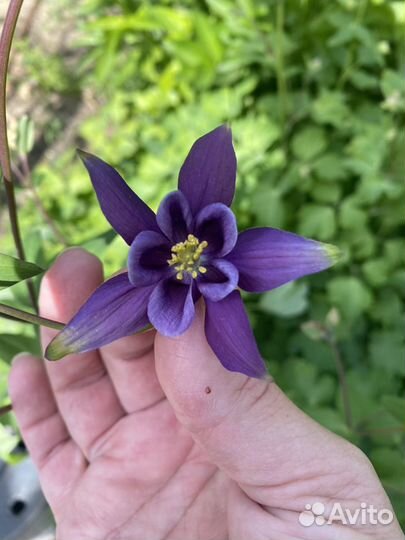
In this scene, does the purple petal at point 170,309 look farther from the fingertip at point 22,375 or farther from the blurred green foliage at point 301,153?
the blurred green foliage at point 301,153

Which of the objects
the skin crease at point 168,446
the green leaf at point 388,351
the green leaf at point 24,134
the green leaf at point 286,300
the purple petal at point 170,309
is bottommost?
the green leaf at point 388,351

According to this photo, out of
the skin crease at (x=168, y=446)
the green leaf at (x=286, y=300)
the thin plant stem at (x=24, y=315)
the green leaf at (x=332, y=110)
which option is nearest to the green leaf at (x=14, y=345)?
the skin crease at (x=168, y=446)

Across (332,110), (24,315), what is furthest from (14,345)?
(332,110)

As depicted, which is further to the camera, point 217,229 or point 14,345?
point 14,345

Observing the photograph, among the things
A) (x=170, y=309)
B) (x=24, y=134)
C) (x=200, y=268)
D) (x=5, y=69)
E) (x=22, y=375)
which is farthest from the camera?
(x=22, y=375)

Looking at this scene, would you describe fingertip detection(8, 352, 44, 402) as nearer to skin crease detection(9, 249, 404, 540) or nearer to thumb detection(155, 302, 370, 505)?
skin crease detection(9, 249, 404, 540)

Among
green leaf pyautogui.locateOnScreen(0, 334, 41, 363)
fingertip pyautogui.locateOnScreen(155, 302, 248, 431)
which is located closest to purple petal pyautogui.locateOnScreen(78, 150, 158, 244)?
fingertip pyautogui.locateOnScreen(155, 302, 248, 431)

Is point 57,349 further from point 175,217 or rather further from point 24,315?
point 175,217
